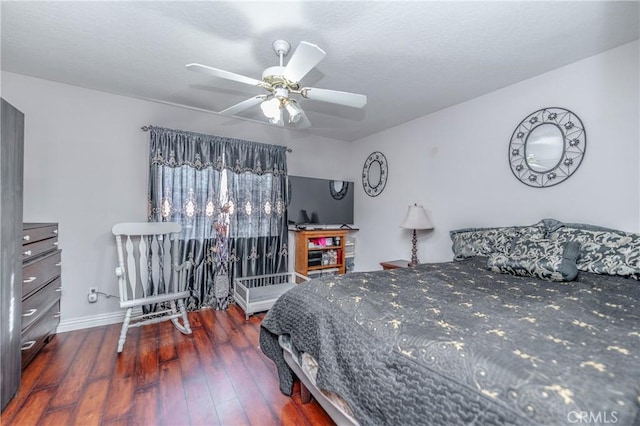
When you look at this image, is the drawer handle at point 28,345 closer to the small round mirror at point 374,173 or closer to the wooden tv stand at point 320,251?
the wooden tv stand at point 320,251

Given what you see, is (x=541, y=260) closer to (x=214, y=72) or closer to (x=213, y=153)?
(x=214, y=72)

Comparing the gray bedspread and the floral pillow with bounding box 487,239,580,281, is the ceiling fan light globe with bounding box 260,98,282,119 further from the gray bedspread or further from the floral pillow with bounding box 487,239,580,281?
the floral pillow with bounding box 487,239,580,281

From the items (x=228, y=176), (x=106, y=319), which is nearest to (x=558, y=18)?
(x=228, y=176)

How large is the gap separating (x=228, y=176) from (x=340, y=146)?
6.63ft

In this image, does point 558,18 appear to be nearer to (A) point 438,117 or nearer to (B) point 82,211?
(A) point 438,117

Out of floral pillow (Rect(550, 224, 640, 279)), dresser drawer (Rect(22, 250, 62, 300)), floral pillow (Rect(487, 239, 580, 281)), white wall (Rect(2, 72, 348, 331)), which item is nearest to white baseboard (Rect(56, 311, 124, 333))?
white wall (Rect(2, 72, 348, 331))

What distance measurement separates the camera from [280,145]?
12.8 feet

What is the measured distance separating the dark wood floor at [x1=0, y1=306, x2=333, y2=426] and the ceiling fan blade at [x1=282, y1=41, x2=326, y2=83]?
2073 mm

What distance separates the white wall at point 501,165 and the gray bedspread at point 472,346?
782 millimetres

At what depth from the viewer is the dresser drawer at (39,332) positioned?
76.9 inches

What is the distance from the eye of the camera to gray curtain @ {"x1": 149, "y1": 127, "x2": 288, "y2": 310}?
3127mm

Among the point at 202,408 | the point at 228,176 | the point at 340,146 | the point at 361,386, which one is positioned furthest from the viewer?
the point at 340,146

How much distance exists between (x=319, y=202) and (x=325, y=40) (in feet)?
7.91

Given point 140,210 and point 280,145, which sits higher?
point 280,145
